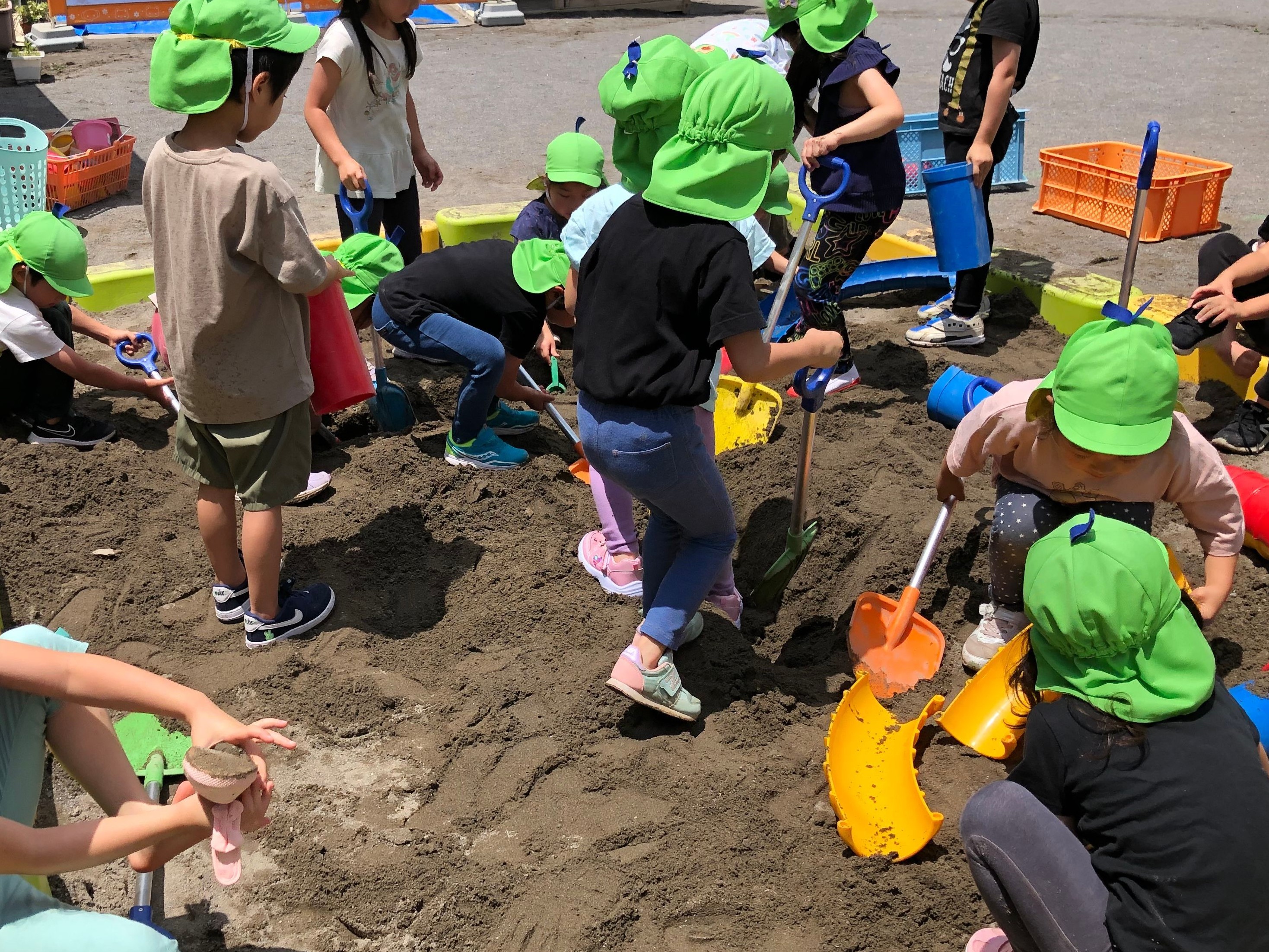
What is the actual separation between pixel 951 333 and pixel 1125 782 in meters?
3.24

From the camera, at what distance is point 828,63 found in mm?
3988

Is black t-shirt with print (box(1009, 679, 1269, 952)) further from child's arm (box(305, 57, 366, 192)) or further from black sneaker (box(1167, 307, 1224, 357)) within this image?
child's arm (box(305, 57, 366, 192))

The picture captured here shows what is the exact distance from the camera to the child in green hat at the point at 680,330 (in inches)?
93.9

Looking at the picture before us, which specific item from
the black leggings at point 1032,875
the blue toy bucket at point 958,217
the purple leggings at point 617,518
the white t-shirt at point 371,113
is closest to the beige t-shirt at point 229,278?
the purple leggings at point 617,518

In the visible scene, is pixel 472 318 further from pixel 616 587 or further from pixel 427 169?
pixel 616 587

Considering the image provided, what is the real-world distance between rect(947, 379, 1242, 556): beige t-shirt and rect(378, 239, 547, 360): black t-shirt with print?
1.64m

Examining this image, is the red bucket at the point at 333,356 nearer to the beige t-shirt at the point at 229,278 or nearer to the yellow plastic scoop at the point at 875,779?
the beige t-shirt at the point at 229,278

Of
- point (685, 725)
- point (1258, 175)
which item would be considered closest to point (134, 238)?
point (685, 725)

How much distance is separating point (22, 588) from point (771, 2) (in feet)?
9.84

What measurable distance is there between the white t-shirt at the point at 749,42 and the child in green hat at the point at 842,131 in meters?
0.46

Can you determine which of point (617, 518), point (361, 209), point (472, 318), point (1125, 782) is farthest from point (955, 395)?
point (361, 209)

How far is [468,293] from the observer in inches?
156

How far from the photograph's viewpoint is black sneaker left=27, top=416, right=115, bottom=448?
398 cm

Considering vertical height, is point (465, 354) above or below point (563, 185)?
below
